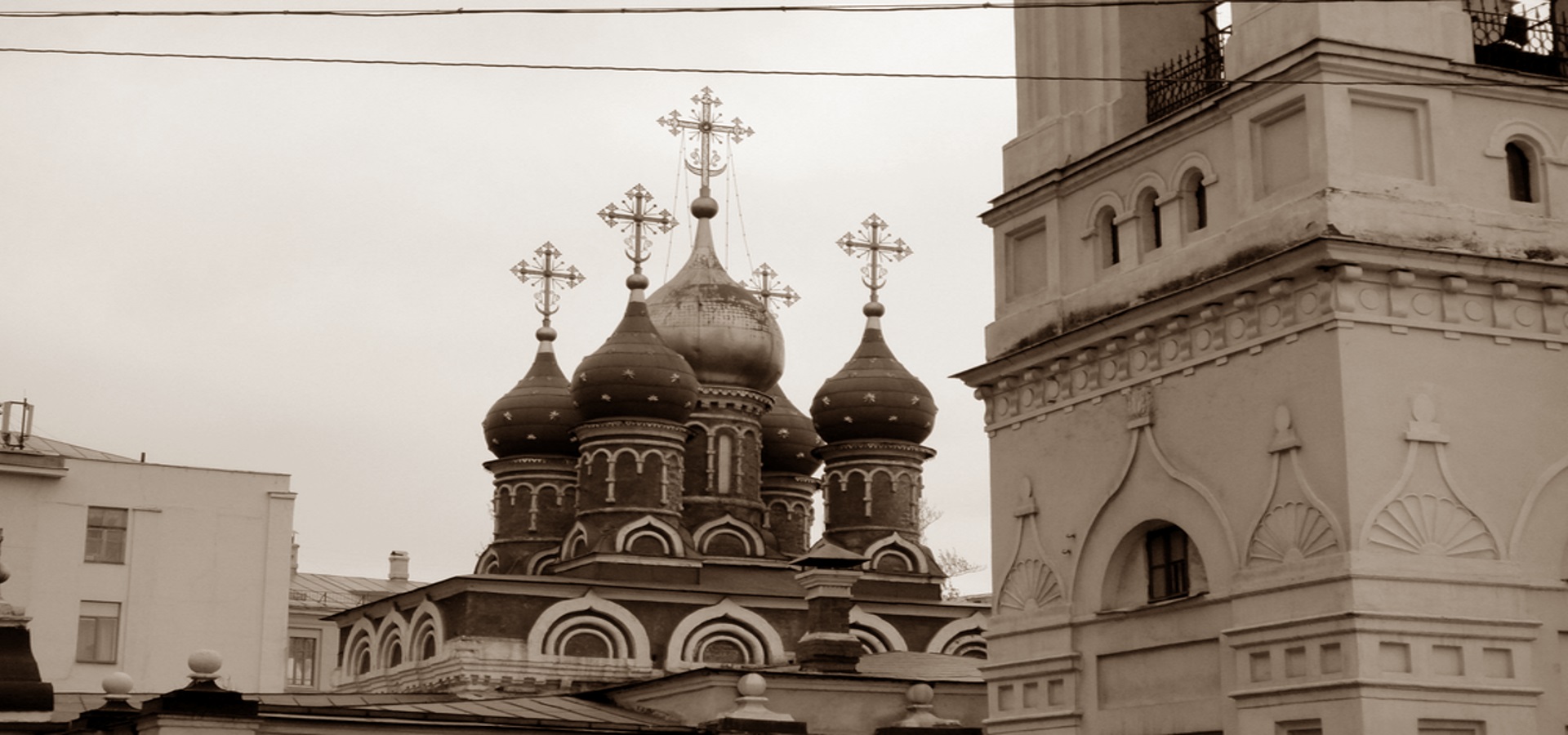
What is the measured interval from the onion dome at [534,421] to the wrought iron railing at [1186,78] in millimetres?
23650

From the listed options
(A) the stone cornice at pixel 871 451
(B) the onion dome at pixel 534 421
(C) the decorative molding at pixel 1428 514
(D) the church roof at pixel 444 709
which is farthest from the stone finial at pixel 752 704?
(B) the onion dome at pixel 534 421

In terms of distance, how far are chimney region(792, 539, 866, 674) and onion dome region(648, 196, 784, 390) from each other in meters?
11.2

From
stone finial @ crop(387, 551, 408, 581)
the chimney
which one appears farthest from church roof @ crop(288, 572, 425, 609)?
the chimney

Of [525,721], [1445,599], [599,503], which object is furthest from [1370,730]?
[599,503]

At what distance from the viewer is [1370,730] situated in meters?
14.2

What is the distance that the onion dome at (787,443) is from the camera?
42.1 meters

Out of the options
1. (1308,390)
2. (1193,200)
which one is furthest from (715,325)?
(1308,390)

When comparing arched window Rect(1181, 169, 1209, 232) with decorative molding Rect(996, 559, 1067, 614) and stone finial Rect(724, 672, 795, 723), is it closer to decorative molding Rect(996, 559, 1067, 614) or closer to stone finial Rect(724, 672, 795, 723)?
decorative molding Rect(996, 559, 1067, 614)

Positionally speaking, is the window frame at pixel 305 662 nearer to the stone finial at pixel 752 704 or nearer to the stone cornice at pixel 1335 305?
the stone finial at pixel 752 704

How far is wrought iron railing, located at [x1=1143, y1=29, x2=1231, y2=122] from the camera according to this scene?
1723 cm

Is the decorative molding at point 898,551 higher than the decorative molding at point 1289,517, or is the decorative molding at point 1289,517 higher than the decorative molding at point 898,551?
the decorative molding at point 898,551

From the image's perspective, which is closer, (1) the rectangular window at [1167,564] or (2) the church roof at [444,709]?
(1) the rectangular window at [1167,564]

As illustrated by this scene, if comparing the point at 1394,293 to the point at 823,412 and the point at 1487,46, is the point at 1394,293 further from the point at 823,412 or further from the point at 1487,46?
the point at 823,412

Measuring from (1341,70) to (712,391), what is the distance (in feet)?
81.1
